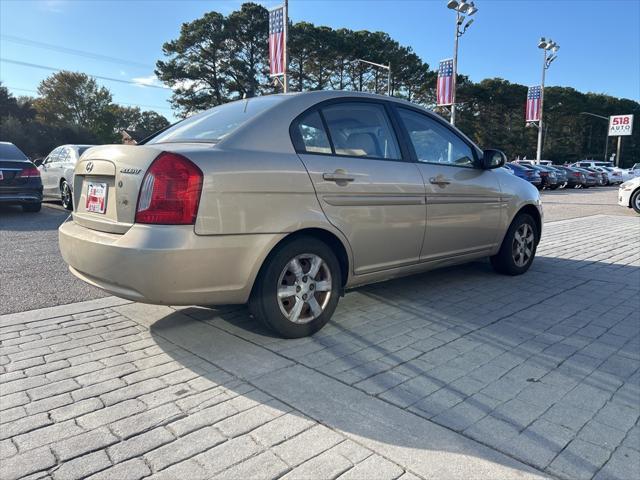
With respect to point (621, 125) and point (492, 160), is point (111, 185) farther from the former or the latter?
point (621, 125)

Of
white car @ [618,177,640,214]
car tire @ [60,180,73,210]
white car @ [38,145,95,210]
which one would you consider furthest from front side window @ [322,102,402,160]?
white car @ [618,177,640,214]

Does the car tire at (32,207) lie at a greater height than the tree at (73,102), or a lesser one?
lesser

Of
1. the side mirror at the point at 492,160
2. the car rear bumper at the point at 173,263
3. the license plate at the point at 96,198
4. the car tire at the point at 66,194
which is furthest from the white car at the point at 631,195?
the car tire at the point at 66,194

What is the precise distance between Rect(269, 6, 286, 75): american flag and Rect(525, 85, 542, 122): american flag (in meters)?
28.0

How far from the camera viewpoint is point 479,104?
60.3m

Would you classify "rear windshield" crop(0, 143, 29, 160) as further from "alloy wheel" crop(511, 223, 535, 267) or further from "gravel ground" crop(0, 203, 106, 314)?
"alloy wheel" crop(511, 223, 535, 267)

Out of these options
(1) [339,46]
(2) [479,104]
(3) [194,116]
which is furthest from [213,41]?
(3) [194,116]

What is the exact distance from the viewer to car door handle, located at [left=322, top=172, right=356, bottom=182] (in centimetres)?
339

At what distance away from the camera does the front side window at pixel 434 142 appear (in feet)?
13.8

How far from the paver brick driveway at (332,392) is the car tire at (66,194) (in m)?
7.61

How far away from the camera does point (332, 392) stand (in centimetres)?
268

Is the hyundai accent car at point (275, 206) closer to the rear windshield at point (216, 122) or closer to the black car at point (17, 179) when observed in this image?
the rear windshield at point (216, 122)

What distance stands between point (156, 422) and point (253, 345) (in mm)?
1026

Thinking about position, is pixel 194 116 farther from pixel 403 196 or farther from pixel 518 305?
pixel 518 305
